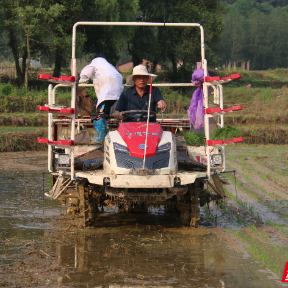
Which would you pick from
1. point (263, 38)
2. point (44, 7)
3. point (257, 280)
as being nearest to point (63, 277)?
point (257, 280)

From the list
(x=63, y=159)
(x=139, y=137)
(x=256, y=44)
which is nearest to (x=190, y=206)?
(x=139, y=137)

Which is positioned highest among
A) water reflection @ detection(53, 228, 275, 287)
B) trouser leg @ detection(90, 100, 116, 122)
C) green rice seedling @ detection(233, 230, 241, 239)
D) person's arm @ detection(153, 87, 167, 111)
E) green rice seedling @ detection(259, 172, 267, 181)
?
person's arm @ detection(153, 87, 167, 111)

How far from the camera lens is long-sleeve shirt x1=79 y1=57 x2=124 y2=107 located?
24.9 ft

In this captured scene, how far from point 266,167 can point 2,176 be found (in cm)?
745

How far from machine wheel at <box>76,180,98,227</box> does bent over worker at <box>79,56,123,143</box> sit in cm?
101

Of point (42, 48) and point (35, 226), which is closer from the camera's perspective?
point (35, 226)

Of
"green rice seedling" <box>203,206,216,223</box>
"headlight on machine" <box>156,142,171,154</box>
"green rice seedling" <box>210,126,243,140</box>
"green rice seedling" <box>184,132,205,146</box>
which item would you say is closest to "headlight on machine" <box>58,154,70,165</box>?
"headlight on machine" <box>156,142,171,154</box>

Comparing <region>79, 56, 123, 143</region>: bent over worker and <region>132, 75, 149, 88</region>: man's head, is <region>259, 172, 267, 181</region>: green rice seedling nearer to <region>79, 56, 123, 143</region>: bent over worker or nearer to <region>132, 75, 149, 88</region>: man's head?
<region>79, 56, 123, 143</region>: bent over worker

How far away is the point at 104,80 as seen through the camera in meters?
7.66

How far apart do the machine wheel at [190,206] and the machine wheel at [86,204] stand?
119cm

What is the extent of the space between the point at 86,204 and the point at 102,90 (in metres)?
1.84

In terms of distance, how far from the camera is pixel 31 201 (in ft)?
30.0

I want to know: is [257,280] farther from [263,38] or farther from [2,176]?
[263,38]

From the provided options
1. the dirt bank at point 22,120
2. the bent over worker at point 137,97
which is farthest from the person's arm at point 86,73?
the dirt bank at point 22,120
